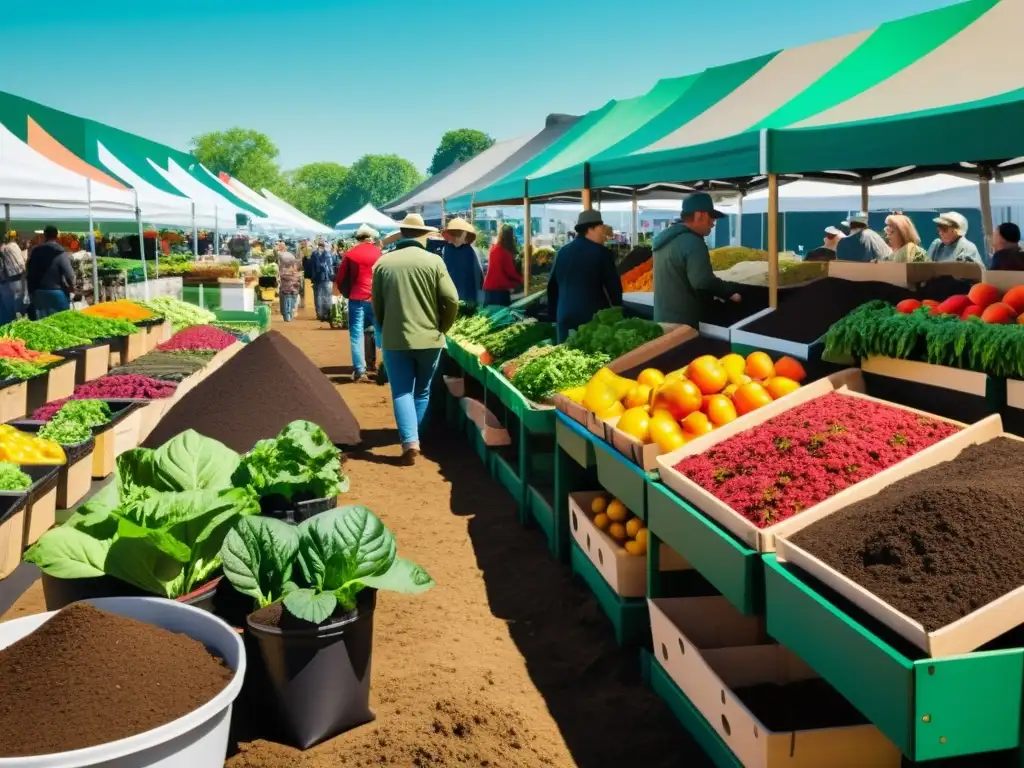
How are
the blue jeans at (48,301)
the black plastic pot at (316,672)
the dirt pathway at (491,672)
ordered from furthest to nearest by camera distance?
the blue jeans at (48,301) < the dirt pathway at (491,672) < the black plastic pot at (316,672)

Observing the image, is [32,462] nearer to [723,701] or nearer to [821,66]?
[723,701]

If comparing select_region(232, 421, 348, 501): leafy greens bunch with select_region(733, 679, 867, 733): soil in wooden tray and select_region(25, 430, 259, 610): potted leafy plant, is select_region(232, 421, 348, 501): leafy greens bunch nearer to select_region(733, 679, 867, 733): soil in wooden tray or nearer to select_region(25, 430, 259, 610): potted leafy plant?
select_region(25, 430, 259, 610): potted leafy plant

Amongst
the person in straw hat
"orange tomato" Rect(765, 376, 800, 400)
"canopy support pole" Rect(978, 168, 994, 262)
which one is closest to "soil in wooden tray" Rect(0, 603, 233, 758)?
"orange tomato" Rect(765, 376, 800, 400)

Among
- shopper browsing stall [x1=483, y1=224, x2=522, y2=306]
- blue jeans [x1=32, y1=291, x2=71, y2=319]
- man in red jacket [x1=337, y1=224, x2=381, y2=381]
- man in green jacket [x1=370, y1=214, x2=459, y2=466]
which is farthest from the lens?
blue jeans [x1=32, y1=291, x2=71, y2=319]

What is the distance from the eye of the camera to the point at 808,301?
17.1 ft

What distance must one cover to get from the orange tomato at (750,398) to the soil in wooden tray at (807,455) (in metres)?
0.36

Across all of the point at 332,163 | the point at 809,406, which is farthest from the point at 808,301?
the point at 332,163

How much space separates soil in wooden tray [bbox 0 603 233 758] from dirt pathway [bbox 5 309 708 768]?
26.1 inches

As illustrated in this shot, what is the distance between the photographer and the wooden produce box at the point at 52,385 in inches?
323

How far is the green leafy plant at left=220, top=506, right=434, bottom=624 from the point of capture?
3566mm

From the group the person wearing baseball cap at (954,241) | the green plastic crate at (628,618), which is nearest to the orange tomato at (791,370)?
the green plastic crate at (628,618)

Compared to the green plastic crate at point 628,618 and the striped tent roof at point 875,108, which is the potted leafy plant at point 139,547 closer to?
the green plastic crate at point 628,618

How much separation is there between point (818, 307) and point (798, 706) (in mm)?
2296

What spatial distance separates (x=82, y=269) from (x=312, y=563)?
1742 cm
